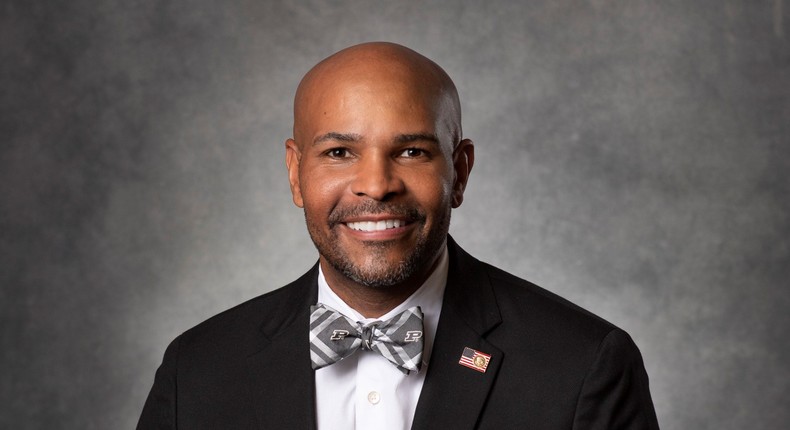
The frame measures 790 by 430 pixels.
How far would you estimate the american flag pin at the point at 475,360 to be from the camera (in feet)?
12.5

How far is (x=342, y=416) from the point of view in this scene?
388 cm

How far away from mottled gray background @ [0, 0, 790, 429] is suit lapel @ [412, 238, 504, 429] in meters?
2.16

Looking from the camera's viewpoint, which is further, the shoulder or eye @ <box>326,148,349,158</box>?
the shoulder

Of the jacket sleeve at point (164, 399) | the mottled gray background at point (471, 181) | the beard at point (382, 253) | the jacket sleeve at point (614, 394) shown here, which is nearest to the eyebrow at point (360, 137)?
the beard at point (382, 253)

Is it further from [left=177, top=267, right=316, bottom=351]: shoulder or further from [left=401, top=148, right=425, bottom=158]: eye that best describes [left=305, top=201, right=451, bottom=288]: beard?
[left=177, top=267, right=316, bottom=351]: shoulder

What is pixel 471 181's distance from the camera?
621cm

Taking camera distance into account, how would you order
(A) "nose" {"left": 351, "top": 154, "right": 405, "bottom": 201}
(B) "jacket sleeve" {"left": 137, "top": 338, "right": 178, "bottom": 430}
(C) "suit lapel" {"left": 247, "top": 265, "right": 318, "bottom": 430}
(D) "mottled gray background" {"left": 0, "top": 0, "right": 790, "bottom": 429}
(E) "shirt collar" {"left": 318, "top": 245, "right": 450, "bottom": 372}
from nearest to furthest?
(A) "nose" {"left": 351, "top": 154, "right": 405, "bottom": 201}
(C) "suit lapel" {"left": 247, "top": 265, "right": 318, "bottom": 430}
(E) "shirt collar" {"left": 318, "top": 245, "right": 450, "bottom": 372}
(B) "jacket sleeve" {"left": 137, "top": 338, "right": 178, "bottom": 430}
(D) "mottled gray background" {"left": 0, "top": 0, "right": 790, "bottom": 429}

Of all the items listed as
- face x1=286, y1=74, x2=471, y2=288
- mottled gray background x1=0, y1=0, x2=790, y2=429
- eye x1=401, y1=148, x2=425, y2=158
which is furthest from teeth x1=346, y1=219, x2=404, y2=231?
mottled gray background x1=0, y1=0, x2=790, y2=429

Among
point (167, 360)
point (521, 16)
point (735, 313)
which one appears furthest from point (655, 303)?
point (167, 360)

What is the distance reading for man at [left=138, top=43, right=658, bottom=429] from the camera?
3721mm

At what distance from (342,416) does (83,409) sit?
2710 mm

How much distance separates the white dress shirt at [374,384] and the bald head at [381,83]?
570 mm

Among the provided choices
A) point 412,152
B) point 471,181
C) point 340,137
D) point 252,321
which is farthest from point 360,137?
point 471,181

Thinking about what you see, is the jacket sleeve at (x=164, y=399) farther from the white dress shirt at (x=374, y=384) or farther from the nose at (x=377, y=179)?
the nose at (x=377, y=179)
